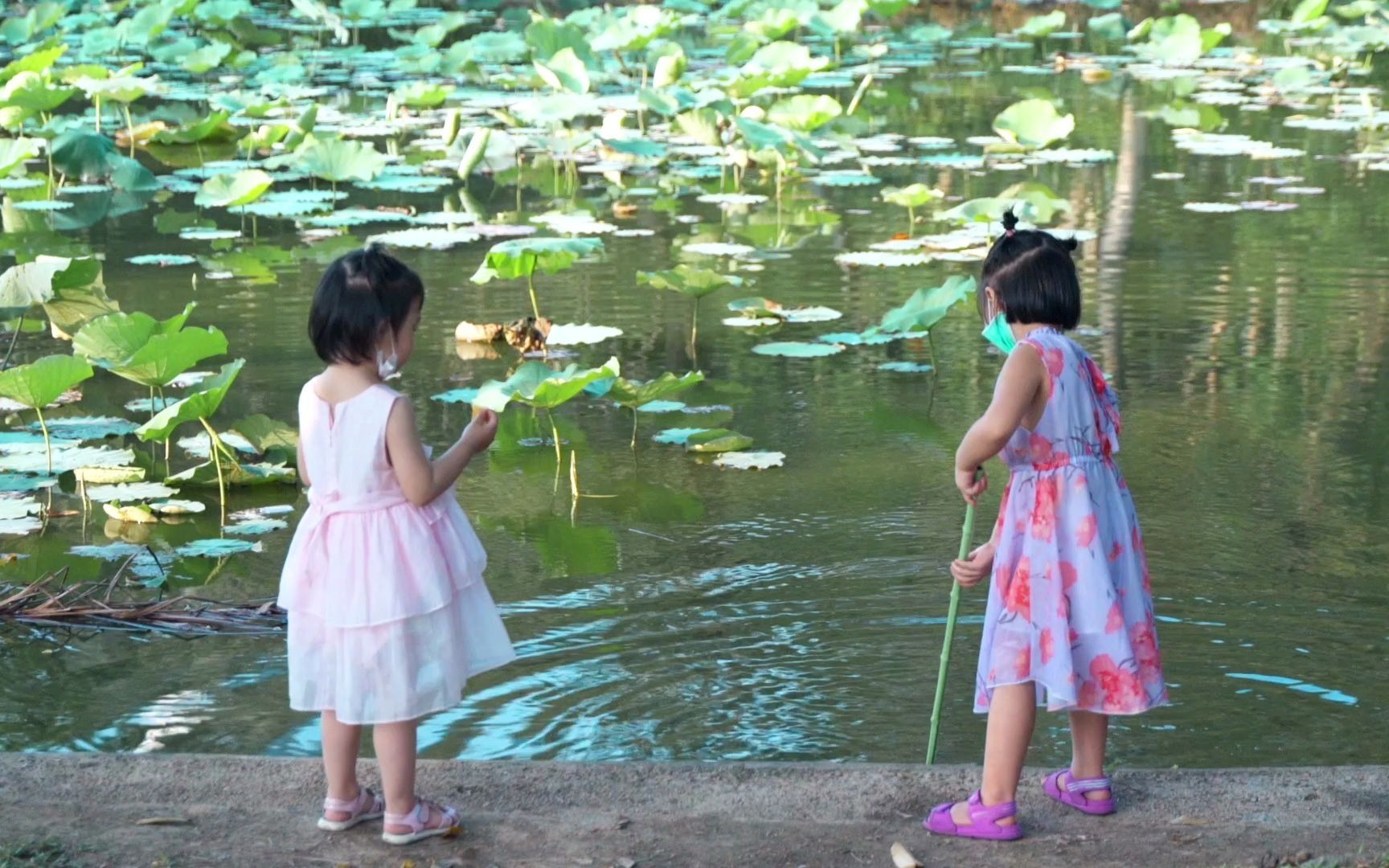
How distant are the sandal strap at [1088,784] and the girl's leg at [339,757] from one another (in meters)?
0.96

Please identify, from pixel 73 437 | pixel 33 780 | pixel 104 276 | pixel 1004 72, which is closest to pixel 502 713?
pixel 33 780

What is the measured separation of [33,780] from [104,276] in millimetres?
4197

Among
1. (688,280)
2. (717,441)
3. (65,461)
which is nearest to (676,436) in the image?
(717,441)

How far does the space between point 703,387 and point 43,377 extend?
1.79m

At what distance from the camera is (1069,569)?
2350 mm

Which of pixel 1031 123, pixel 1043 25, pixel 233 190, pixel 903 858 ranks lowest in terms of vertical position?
pixel 903 858

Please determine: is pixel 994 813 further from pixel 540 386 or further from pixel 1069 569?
pixel 540 386

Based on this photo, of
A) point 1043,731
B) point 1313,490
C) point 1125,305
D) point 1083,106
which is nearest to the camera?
point 1043,731

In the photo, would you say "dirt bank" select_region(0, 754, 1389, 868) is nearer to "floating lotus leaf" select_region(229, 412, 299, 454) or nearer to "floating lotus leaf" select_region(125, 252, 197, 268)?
"floating lotus leaf" select_region(229, 412, 299, 454)

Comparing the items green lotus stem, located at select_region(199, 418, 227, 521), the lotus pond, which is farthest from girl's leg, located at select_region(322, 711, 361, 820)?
green lotus stem, located at select_region(199, 418, 227, 521)

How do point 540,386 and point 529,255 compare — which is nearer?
point 540,386

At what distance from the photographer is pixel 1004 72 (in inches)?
506

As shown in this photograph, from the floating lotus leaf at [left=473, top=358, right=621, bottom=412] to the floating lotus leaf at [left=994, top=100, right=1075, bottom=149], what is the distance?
4.90 m

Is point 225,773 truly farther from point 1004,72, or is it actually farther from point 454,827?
point 1004,72
